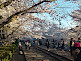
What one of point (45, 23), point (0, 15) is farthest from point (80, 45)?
point (0, 15)

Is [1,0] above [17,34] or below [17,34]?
above

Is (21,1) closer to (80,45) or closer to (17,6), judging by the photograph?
(17,6)

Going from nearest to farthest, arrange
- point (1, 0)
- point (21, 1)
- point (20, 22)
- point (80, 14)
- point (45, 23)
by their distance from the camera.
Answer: point (1, 0) < point (21, 1) < point (45, 23) < point (20, 22) < point (80, 14)

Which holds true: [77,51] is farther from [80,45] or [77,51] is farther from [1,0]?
[1,0]

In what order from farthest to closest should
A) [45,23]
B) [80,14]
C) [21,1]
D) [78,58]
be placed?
[80,14] → [45,23] → [78,58] → [21,1]

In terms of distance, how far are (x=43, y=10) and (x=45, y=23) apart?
10.7 ft

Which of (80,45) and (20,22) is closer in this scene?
(80,45)

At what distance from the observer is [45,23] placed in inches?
413

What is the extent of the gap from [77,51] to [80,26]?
10.3 m

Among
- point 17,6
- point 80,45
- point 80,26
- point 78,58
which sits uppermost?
point 17,6

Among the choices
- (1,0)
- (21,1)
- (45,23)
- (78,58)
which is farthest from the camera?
(45,23)

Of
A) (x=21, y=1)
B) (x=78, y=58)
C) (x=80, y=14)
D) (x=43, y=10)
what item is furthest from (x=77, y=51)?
(x=80, y=14)

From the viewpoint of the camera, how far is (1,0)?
6902 mm

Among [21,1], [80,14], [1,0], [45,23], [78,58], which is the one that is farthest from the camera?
[80,14]
